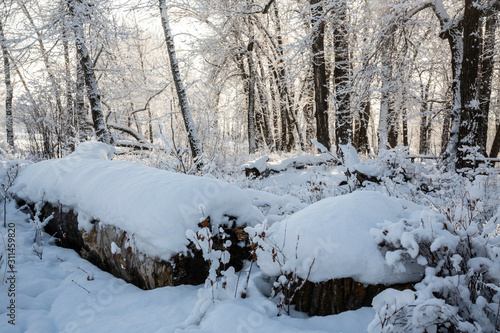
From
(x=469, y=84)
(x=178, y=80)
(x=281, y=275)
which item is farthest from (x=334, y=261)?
(x=178, y=80)

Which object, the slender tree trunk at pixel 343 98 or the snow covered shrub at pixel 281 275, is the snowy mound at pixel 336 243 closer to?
the snow covered shrub at pixel 281 275

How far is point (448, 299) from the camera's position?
1394 millimetres

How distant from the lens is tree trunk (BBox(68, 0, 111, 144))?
7219 millimetres

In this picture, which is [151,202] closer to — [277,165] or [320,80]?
[277,165]

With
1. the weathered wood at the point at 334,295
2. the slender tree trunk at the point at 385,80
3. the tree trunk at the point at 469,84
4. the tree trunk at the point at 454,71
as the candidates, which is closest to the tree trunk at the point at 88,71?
the slender tree trunk at the point at 385,80

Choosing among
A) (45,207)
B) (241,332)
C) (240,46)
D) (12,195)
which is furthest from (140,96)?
(241,332)

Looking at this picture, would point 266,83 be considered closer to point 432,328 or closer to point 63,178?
point 63,178

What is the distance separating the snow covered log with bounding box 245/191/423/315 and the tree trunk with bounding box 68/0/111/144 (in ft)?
25.0

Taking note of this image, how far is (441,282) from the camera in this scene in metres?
1.37

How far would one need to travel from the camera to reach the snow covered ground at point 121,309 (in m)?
1.60

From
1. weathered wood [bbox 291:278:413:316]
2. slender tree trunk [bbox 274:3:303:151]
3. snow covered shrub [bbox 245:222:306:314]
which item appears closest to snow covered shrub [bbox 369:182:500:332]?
weathered wood [bbox 291:278:413:316]

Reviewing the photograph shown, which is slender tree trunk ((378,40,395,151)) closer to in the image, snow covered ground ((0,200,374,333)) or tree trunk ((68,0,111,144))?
snow covered ground ((0,200,374,333))

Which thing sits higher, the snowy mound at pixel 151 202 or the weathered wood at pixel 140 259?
the snowy mound at pixel 151 202

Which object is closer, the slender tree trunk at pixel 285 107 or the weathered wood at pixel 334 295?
the weathered wood at pixel 334 295
